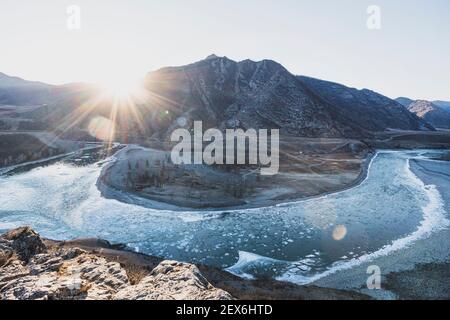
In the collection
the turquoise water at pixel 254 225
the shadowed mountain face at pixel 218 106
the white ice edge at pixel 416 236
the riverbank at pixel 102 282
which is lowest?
the white ice edge at pixel 416 236

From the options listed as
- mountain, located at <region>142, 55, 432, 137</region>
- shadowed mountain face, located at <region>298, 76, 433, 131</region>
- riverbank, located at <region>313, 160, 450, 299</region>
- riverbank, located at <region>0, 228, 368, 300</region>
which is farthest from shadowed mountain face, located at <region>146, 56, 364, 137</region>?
riverbank, located at <region>0, 228, 368, 300</region>

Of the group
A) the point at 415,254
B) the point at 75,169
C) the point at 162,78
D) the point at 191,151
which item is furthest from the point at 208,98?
the point at 415,254

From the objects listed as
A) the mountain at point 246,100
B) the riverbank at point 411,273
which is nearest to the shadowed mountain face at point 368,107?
the mountain at point 246,100

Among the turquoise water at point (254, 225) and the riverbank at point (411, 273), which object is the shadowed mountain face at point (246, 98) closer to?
the turquoise water at point (254, 225)

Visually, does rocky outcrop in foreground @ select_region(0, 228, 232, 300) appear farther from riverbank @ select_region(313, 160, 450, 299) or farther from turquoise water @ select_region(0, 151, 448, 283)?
riverbank @ select_region(313, 160, 450, 299)

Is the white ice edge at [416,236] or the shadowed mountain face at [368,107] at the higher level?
the shadowed mountain face at [368,107]
